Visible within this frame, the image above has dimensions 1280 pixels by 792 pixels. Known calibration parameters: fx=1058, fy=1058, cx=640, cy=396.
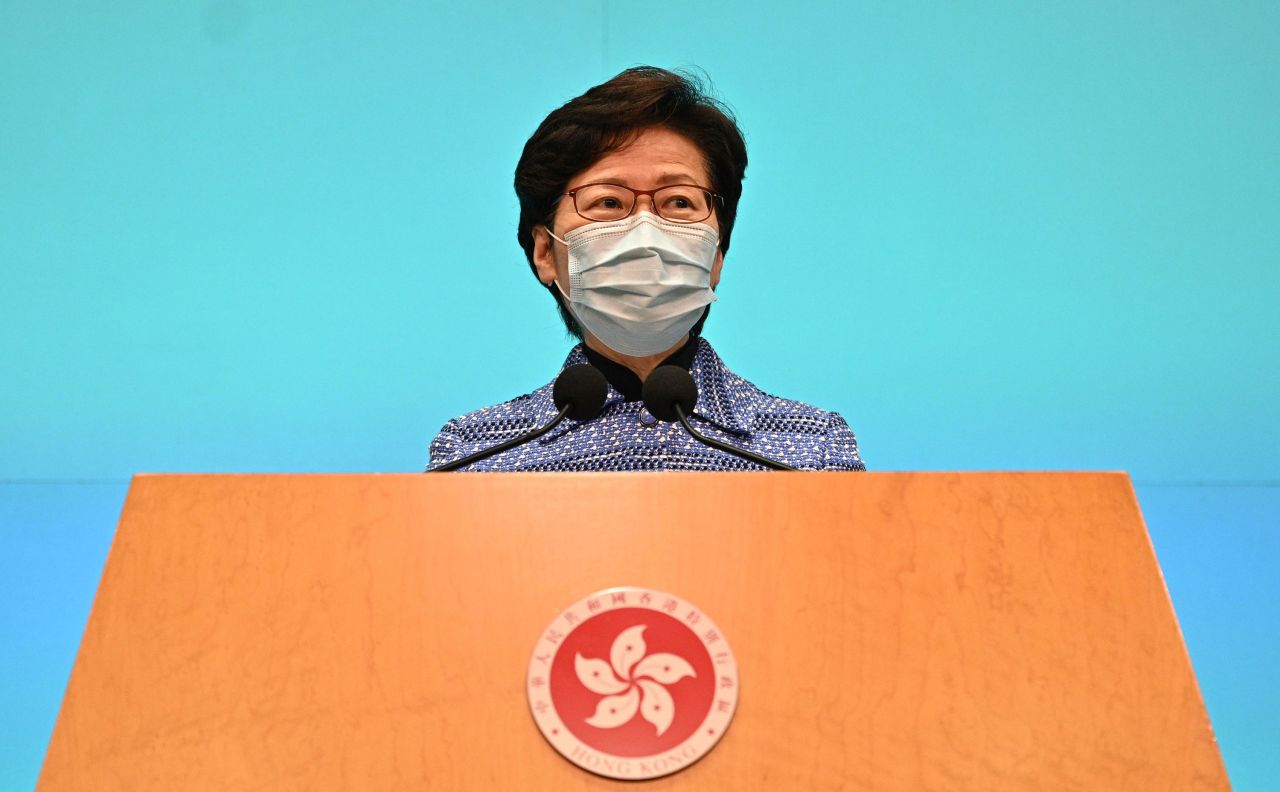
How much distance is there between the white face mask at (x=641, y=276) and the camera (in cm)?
120

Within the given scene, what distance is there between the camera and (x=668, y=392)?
0.86 m

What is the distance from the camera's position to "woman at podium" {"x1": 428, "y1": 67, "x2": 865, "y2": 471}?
1177 millimetres

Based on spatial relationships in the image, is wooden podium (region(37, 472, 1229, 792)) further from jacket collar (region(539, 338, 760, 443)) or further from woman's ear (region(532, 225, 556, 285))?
→ woman's ear (region(532, 225, 556, 285))

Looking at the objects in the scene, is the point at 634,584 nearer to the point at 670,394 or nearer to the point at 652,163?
the point at 670,394

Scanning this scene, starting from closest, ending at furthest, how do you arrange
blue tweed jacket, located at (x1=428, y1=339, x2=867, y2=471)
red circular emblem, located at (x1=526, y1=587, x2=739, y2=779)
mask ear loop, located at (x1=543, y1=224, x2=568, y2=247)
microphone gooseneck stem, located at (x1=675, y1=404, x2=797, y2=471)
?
red circular emblem, located at (x1=526, y1=587, x2=739, y2=779)
microphone gooseneck stem, located at (x1=675, y1=404, x2=797, y2=471)
blue tweed jacket, located at (x1=428, y1=339, x2=867, y2=471)
mask ear loop, located at (x1=543, y1=224, x2=568, y2=247)

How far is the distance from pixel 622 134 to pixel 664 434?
14.6 inches

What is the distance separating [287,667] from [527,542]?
0.45 feet

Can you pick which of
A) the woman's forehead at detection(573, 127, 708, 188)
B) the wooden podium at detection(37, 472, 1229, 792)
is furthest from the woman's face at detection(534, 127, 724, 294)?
the wooden podium at detection(37, 472, 1229, 792)

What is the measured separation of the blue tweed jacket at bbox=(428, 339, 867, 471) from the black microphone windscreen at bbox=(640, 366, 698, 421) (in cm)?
21

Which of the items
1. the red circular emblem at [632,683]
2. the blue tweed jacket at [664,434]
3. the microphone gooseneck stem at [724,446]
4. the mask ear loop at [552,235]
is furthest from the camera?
the mask ear loop at [552,235]

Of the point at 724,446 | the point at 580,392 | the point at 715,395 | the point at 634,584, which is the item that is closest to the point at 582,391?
the point at 580,392

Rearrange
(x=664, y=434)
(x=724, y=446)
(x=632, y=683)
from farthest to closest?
1. (x=664, y=434)
2. (x=724, y=446)
3. (x=632, y=683)

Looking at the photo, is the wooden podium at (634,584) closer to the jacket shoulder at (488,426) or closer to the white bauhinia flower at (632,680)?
the white bauhinia flower at (632,680)

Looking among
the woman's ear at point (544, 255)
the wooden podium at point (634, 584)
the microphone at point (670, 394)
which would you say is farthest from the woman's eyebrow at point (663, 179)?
the wooden podium at point (634, 584)
